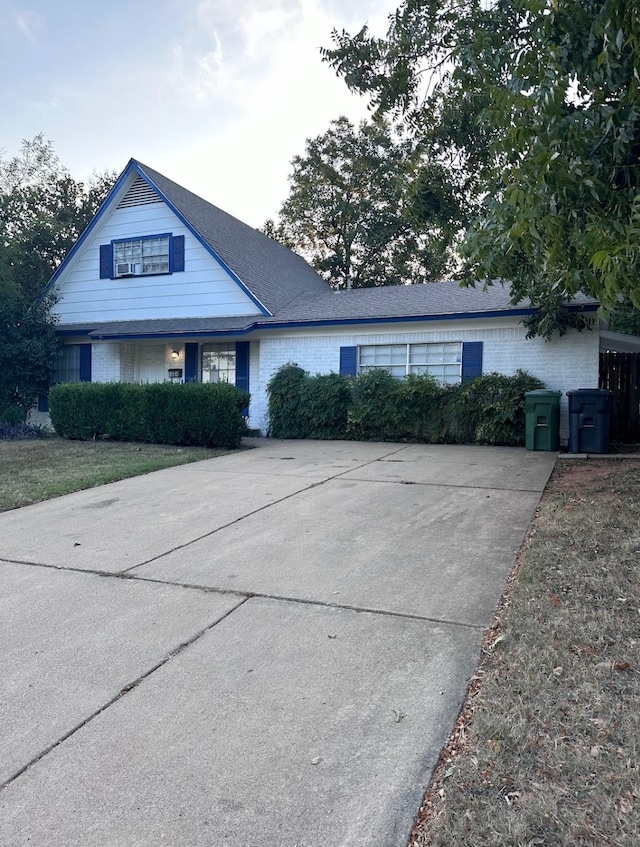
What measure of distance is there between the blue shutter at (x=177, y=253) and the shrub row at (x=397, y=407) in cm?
449

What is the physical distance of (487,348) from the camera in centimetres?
1255

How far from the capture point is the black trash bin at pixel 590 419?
34.3 feet

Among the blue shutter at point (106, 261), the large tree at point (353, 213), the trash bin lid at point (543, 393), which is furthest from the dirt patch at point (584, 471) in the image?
the large tree at point (353, 213)

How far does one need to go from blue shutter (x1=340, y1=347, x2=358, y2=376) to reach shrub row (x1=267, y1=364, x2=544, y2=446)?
492 millimetres

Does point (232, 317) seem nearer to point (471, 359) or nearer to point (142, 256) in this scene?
point (142, 256)

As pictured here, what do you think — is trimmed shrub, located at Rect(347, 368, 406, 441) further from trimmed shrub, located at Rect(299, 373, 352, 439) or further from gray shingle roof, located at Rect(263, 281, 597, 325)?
gray shingle roof, located at Rect(263, 281, 597, 325)

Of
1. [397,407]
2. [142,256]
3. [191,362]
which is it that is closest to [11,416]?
[191,362]

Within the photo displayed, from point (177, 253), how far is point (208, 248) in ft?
3.72

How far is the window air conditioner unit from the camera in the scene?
53.9 ft

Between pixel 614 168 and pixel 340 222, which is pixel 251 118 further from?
pixel 340 222

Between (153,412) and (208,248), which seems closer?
(153,412)

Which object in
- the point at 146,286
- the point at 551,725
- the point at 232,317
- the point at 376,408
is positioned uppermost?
the point at 146,286

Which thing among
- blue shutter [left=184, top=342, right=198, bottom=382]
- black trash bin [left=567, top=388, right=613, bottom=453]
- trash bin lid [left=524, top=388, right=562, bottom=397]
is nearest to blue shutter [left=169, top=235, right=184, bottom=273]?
blue shutter [left=184, top=342, right=198, bottom=382]

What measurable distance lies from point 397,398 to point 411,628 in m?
9.29
